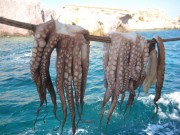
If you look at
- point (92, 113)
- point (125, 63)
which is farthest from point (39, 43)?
point (92, 113)

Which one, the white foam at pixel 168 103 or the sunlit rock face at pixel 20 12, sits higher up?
the sunlit rock face at pixel 20 12

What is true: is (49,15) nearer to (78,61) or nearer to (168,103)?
(168,103)

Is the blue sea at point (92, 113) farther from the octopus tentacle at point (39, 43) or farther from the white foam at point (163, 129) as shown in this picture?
the octopus tentacle at point (39, 43)

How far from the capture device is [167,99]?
49.4 feet

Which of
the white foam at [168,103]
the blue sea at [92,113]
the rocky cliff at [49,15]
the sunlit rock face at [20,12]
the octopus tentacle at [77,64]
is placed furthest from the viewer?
the sunlit rock face at [20,12]

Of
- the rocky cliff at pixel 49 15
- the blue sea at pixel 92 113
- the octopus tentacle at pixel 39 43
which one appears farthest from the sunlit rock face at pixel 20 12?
the octopus tentacle at pixel 39 43

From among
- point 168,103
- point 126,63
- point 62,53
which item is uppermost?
point 62,53

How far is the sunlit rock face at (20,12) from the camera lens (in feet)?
189

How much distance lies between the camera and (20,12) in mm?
60844

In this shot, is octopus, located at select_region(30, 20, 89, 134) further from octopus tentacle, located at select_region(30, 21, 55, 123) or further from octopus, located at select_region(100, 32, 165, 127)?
octopus, located at select_region(100, 32, 165, 127)

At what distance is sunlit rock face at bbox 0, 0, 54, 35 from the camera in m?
57.7

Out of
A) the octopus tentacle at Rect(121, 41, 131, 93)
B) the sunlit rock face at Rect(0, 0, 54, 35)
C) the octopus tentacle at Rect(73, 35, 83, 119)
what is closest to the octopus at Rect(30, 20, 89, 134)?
the octopus tentacle at Rect(73, 35, 83, 119)

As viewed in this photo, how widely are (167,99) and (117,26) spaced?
151ft

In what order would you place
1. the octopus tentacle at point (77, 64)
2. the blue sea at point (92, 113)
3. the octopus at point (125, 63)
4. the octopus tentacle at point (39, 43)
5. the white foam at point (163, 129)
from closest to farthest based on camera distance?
the octopus tentacle at point (39, 43), the octopus tentacle at point (77, 64), the octopus at point (125, 63), the white foam at point (163, 129), the blue sea at point (92, 113)
